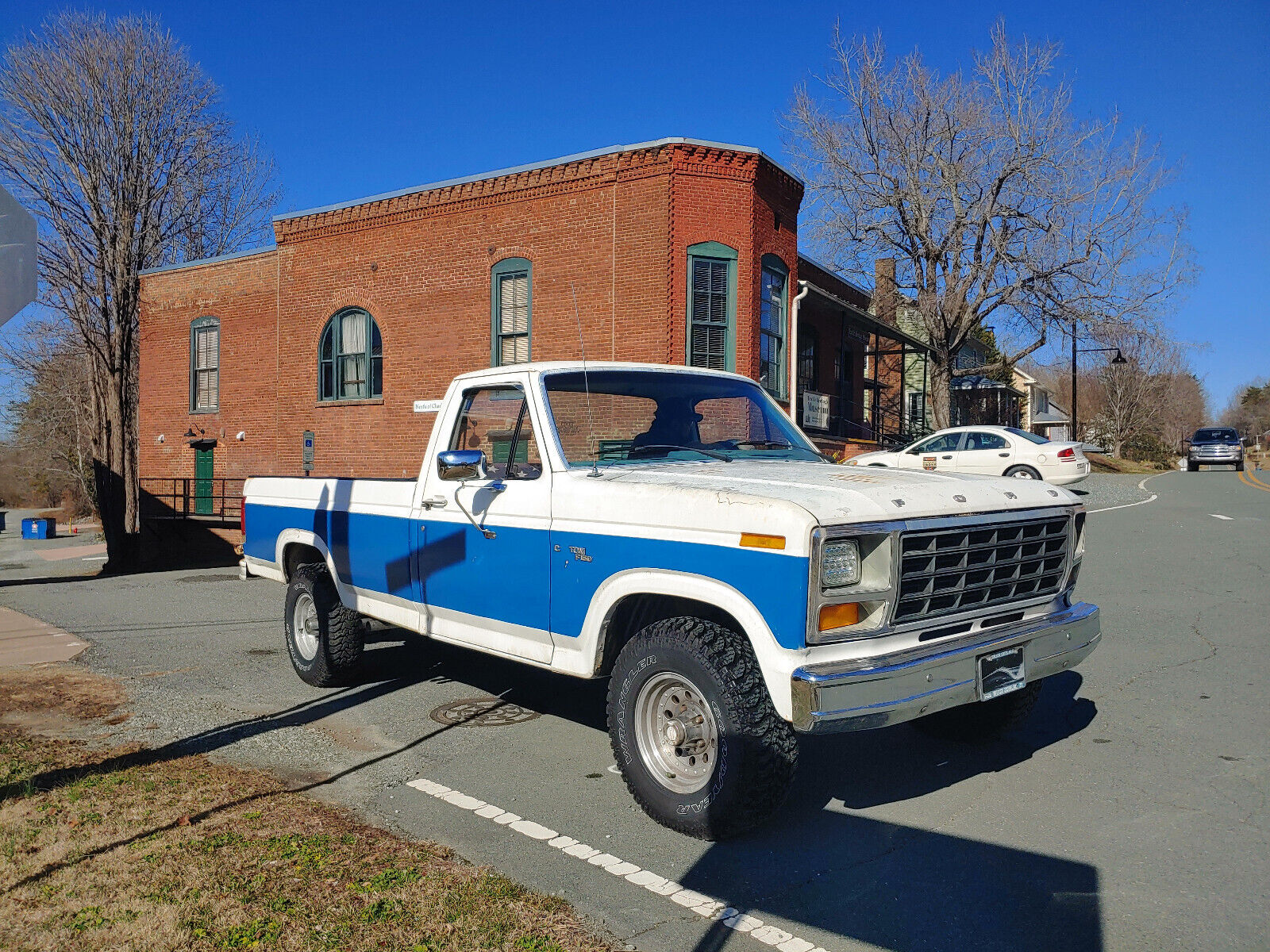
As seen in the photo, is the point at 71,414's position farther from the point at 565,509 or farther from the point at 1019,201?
the point at 565,509

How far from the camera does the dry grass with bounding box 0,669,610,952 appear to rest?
3316 mm

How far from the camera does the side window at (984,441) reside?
20234 millimetres

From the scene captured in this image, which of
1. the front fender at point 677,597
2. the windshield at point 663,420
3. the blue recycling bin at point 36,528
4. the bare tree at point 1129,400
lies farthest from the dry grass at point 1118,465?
the front fender at point 677,597

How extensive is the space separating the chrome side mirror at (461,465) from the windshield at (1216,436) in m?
45.1

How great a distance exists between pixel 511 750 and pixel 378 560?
1.48 metres

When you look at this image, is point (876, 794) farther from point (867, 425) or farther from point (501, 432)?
point (867, 425)

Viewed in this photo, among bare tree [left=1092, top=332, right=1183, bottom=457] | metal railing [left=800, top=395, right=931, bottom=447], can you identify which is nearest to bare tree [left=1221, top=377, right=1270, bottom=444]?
bare tree [left=1092, top=332, right=1183, bottom=457]

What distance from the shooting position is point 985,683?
4.07 meters

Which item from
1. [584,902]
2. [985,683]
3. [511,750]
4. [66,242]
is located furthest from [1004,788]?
[66,242]

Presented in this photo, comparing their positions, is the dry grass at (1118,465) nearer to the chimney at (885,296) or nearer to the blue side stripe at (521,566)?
the chimney at (885,296)

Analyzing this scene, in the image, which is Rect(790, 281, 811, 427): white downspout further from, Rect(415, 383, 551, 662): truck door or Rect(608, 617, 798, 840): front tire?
Rect(608, 617, 798, 840): front tire

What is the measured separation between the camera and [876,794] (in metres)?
4.73

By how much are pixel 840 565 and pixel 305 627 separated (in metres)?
4.67

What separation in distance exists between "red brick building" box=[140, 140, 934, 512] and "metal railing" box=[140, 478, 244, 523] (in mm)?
211
